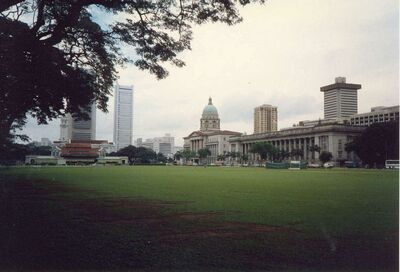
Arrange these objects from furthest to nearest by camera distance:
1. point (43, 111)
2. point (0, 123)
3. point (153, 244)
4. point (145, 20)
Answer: point (43, 111) → point (0, 123) → point (145, 20) → point (153, 244)

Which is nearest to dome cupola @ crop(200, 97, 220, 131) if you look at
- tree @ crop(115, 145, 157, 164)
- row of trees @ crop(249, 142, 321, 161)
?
tree @ crop(115, 145, 157, 164)

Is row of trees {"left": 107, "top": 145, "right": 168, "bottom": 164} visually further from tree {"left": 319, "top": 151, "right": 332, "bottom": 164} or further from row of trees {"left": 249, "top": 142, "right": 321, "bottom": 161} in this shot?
tree {"left": 319, "top": 151, "right": 332, "bottom": 164}

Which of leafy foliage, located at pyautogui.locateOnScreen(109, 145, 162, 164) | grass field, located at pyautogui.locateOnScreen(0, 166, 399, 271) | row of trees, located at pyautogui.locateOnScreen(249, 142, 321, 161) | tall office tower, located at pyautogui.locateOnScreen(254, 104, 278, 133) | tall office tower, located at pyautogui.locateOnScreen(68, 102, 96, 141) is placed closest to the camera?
grass field, located at pyautogui.locateOnScreen(0, 166, 399, 271)

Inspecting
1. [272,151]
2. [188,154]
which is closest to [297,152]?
[272,151]

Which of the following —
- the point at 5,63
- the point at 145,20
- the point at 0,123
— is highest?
the point at 145,20

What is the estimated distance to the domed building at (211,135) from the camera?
160250 mm

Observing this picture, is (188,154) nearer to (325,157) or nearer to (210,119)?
(210,119)

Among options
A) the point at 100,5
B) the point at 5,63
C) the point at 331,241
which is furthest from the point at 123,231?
the point at 100,5

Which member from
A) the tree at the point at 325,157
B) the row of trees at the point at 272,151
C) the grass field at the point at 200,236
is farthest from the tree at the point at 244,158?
the grass field at the point at 200,236

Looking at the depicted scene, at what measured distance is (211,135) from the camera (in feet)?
540

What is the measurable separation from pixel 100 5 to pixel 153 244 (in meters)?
6.92

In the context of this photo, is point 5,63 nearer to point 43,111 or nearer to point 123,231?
point 43,111

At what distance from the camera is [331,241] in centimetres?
831

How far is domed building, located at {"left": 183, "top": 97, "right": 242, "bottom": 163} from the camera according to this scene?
16025cm
